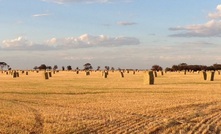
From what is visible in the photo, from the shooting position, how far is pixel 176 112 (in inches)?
637

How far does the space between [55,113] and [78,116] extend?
122 cm

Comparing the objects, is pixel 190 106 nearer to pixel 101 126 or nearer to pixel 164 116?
pixel 164 116

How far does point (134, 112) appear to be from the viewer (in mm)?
16016

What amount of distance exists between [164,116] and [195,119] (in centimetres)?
113

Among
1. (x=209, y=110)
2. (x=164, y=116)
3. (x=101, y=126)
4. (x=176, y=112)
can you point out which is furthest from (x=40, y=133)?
(x=209, y=110)

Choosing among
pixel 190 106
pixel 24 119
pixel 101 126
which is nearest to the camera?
pixel 101 126

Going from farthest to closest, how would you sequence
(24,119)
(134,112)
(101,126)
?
(134,112), (24,119), (101,126)

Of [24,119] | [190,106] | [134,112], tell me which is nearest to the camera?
[24,119]

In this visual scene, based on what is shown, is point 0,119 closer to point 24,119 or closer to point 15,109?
point 24,119

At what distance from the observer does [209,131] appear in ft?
40.4

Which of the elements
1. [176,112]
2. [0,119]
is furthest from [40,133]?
[176,112]

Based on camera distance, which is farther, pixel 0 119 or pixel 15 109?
pixel 15 109

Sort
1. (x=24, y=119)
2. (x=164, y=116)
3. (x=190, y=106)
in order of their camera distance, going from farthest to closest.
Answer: (x=190, y=106) → (x=164, y=116) → (x=24, y=119)

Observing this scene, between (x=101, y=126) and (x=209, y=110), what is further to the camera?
(x=209, y=110)
